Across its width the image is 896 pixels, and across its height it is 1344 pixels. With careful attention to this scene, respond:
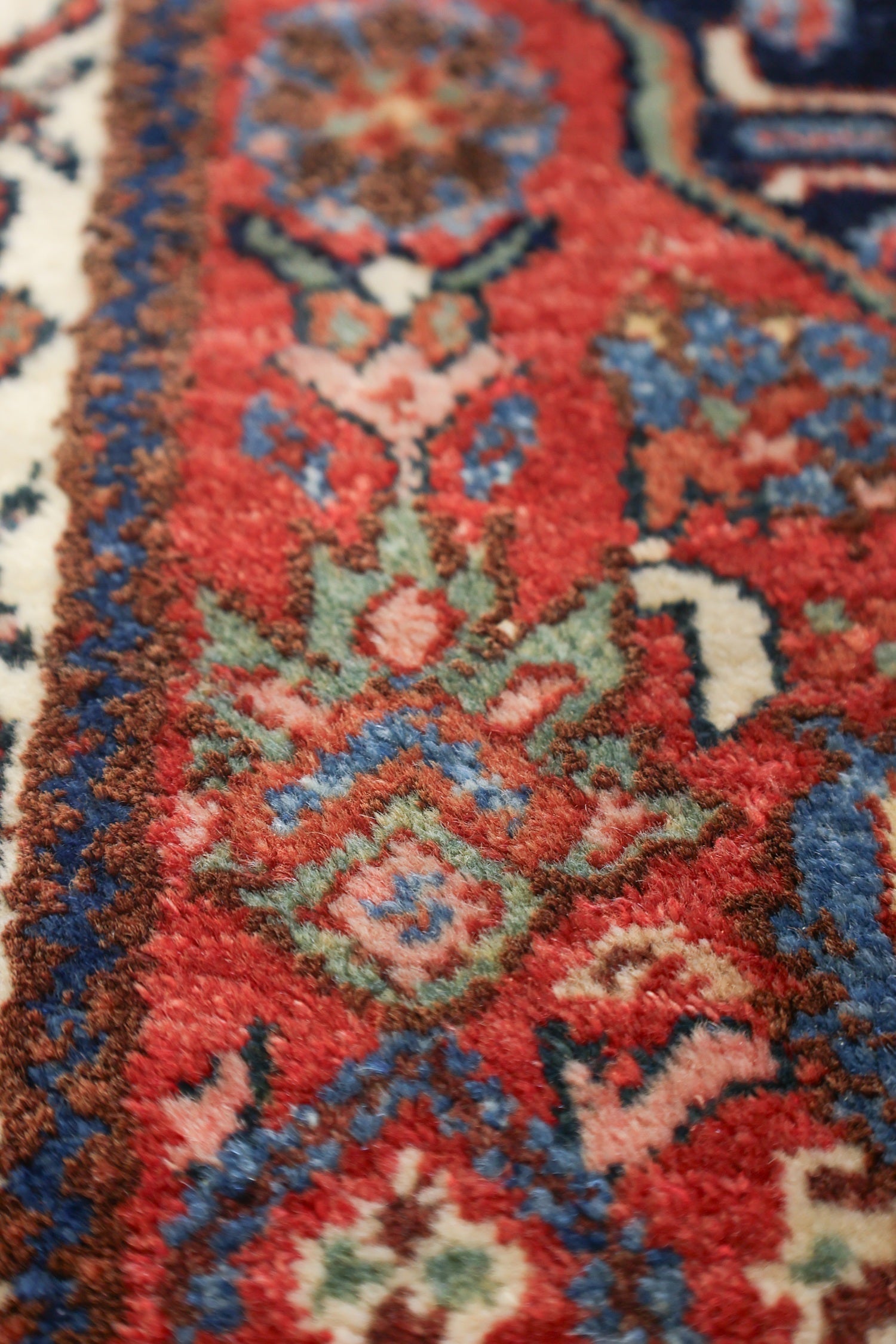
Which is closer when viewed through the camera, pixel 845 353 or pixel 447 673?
pixel 447 673

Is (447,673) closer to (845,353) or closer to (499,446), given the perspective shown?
(499,446)

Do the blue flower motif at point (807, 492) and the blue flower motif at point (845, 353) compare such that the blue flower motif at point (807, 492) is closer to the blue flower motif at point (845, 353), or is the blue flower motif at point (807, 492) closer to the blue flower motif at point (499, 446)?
the blue flower motif at point (845, 353)

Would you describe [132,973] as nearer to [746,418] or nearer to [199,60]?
[746,418]

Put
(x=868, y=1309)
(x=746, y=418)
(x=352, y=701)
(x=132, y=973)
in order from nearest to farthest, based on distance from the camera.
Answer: (x=868, y=1309)
(x=132, y=973)
(x=352, y=701)
(x=746, y=418)

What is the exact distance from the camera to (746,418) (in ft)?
3.31

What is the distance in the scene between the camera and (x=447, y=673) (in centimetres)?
86

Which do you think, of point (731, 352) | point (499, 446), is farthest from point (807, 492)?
point (499, 446)

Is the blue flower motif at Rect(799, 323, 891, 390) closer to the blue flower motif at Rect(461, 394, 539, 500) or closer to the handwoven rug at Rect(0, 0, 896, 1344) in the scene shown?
the handwoven rug at Rect(0, 0, 896, 1344)

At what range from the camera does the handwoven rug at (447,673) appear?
0.63m

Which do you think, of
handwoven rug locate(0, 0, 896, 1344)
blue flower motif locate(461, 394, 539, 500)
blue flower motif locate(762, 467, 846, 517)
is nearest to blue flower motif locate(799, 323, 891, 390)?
handwoven rug locate(0, 0, 896, 1344)

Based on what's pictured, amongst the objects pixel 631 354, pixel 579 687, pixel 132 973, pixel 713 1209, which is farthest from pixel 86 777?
pixel 631 354

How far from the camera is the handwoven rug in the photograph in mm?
632

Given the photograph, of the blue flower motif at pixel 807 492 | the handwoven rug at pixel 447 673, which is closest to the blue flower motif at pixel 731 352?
the handwoven rug at pixel 447 673

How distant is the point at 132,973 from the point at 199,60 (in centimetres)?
113
